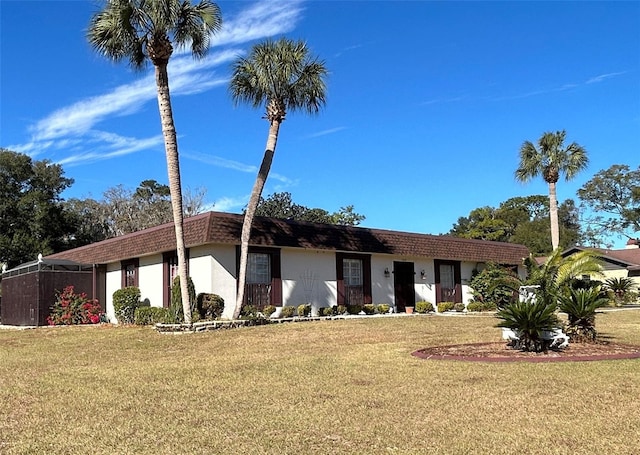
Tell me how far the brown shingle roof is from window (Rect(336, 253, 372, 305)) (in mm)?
749

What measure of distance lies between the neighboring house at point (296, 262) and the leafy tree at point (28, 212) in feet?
48.8

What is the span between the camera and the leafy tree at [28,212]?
4153cm

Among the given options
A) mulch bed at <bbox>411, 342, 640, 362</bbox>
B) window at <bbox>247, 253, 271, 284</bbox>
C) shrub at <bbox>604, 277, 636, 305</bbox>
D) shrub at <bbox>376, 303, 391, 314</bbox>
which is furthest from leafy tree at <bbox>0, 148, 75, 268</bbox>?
mulch bed at <bbox>411, 342, 640, 362</bbox>

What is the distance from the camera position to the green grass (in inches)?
228

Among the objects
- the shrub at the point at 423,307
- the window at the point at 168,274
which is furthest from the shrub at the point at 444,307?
Answer: the window at the point at 168,274

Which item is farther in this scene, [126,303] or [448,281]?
[448,281]

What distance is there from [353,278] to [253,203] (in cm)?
685

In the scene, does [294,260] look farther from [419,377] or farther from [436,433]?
[436,433]

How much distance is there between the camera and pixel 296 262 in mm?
22750

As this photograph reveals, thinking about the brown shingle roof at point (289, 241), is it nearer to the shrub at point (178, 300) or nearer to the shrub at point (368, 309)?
the shrub at point (178, 300)

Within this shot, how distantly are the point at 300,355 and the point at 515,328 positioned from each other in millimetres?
4054

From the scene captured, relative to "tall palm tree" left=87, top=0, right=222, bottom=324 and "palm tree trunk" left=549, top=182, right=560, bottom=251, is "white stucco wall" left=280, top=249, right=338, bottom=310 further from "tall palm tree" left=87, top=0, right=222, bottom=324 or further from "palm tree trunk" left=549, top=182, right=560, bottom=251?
"palm tree trunk" left=549, top=182, right=560, bottom=251

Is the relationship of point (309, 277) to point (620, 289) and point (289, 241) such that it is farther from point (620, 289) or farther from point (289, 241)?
point (620, 289)

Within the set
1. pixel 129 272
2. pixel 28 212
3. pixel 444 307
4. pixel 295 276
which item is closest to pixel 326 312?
pixel 295 276
